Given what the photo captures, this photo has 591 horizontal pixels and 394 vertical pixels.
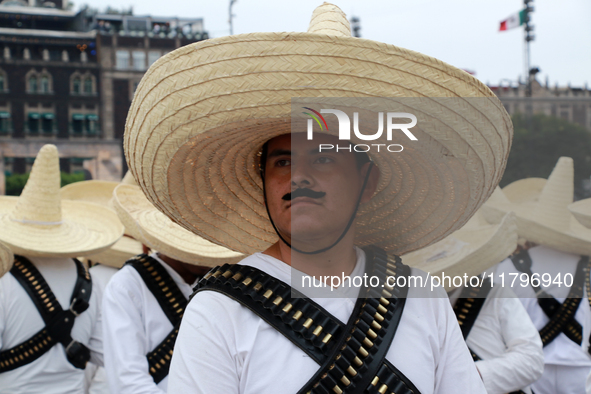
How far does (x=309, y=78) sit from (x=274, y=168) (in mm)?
527

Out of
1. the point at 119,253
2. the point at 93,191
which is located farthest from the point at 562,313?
the point at 93,191

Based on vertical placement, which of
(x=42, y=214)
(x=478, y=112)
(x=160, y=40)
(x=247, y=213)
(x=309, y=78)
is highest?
(x=160, y=40)

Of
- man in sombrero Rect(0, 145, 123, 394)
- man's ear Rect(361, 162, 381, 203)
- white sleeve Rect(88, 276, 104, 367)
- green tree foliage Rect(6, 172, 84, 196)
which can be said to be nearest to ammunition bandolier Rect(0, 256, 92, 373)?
man in sombrero Rect(0, 145, 123, 394)

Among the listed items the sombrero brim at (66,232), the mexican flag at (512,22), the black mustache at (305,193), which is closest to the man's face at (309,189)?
the black mustache at (305,193)

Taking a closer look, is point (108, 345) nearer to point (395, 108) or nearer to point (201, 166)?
point (201, 166)

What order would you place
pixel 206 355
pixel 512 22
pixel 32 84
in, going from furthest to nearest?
pixel 32 84 < pixel 512 22 < pixel 206 355

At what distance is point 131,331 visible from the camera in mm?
3426

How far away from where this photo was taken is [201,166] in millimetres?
2205

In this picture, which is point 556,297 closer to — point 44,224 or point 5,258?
point 5,258

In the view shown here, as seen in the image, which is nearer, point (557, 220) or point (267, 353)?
point (267, 353)

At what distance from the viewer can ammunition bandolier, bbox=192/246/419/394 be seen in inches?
65.5

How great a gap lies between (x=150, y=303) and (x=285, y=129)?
208 cm

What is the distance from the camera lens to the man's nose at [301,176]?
1906 millimetres

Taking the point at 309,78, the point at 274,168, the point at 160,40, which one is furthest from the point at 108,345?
the point at 160,40
